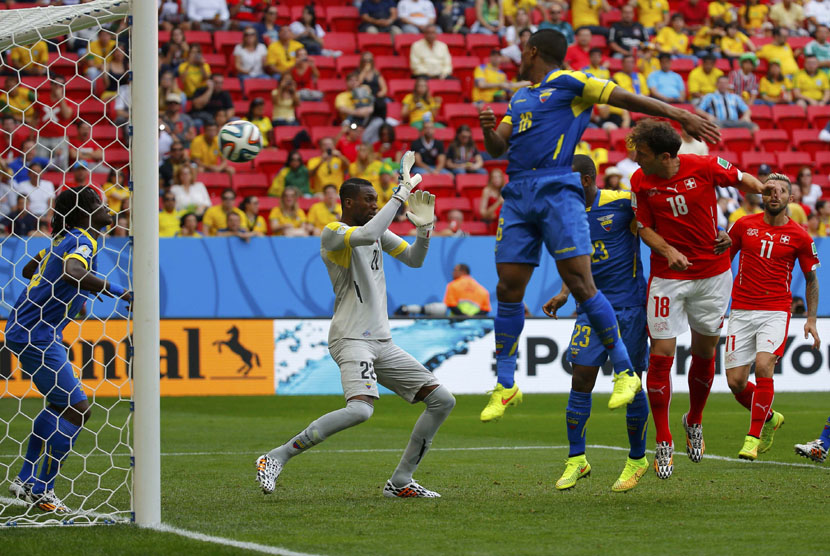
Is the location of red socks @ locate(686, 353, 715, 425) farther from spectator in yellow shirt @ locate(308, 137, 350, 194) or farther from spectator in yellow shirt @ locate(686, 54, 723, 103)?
spectator in yellow shirt @ locate(686, 54, 723, 103)

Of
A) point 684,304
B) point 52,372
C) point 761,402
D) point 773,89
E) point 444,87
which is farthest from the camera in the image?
point 773,89

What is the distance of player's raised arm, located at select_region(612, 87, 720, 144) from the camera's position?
620 centimetres

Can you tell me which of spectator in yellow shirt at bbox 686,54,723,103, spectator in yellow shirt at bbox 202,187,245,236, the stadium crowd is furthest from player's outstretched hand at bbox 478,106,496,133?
spectator in yellow shirt at bbox 686,54,723,103

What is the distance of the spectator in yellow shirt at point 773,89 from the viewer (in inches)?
885

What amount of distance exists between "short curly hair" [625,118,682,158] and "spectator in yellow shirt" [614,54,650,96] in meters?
13.7

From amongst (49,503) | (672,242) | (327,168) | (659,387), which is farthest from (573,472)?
(327,168)

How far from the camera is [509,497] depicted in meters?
7.25

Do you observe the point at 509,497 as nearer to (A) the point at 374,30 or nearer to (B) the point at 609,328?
(B) the point at 609,328

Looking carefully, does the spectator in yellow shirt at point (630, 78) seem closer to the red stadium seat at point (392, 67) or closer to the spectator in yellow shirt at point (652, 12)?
the spectator in yellow shirt at point (652, 12)

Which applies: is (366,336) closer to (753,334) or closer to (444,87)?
(753,334)

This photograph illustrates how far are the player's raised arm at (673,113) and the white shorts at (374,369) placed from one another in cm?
213

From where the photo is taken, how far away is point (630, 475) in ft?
24.5

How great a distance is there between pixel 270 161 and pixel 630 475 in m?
12.5

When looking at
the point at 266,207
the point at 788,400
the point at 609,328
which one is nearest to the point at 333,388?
the point at 266,207
